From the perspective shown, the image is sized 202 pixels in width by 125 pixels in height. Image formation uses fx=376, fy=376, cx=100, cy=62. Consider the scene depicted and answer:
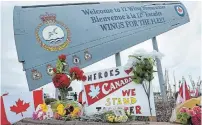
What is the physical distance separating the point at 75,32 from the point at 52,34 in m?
0.63

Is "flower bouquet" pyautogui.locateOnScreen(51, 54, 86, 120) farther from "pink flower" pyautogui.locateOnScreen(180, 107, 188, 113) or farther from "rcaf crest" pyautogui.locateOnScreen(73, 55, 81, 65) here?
"rcaf crest" pyautogui.locateOnScreen(73, 55, 81, 65)

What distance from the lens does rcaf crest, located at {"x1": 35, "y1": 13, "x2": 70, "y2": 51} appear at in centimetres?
1014

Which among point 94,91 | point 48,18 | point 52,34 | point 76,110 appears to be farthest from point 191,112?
point 48,18

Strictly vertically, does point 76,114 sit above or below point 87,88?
below

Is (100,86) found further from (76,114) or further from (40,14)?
(40,14)

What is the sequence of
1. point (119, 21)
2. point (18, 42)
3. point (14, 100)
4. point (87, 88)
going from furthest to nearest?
point (119, 21) < point (18, 42) < point (87, 88) < point (14, 100)

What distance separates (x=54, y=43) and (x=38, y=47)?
0.44m

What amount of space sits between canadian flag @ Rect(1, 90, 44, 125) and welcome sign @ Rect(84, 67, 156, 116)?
3.05 ft

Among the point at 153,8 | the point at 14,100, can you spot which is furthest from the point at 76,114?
the point at 153,8

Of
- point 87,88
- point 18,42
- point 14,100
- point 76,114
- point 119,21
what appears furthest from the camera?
point 119,21

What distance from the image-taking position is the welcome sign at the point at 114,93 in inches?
242

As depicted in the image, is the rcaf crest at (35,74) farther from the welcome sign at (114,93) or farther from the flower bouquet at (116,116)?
the flower bouquet at (116,116)

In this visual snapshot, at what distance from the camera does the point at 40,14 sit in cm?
1048

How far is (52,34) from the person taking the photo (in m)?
10.3
